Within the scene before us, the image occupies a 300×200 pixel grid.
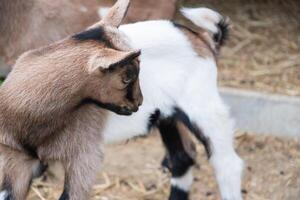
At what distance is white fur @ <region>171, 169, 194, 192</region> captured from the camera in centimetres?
439

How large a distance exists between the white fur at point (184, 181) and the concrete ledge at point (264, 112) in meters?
1.06

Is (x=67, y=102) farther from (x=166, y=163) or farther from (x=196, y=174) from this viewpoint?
(x=196, y=174)

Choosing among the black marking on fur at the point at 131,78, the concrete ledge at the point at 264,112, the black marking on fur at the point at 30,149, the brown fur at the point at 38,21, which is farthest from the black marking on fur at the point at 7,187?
the concrete ledge at the point at 264,112

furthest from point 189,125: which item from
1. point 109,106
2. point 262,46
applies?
point 262,46

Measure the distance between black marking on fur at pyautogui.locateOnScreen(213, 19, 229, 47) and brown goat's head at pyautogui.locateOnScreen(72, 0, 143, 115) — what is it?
78 centimetres

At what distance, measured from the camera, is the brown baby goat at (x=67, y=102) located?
3232 mm

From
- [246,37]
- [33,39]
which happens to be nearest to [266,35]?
[246,37]

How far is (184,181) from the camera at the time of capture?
439 centimetres

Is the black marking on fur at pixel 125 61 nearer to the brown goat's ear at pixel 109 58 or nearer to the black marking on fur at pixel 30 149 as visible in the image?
the brown goat's ear at pixel 109 58

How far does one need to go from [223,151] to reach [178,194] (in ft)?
1.92

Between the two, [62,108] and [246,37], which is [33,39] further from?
[246,37]

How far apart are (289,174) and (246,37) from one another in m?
2.08

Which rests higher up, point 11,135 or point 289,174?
point 11,135

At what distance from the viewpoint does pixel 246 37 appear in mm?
6703
